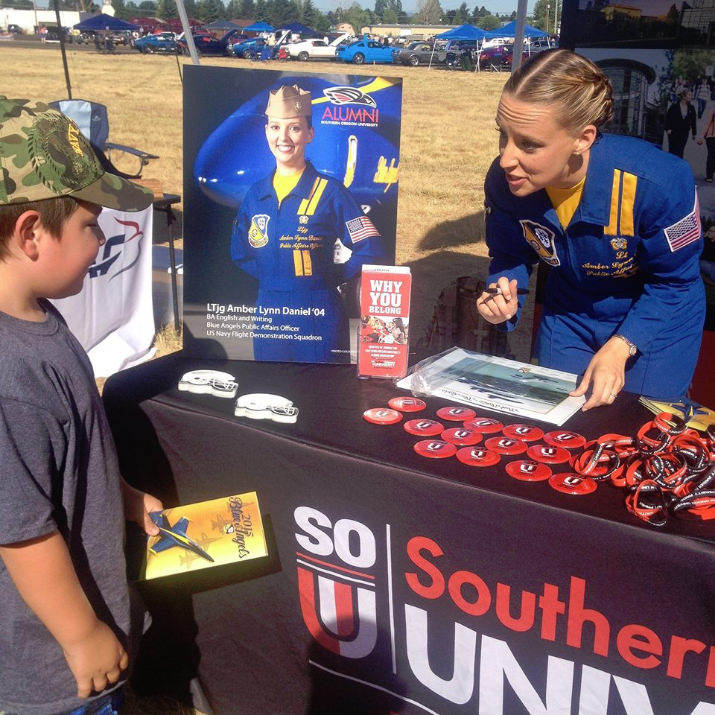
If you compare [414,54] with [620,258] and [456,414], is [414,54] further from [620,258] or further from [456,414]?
[456,414]

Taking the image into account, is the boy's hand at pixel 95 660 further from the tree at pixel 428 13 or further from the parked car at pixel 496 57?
the tree at pixel 428 13

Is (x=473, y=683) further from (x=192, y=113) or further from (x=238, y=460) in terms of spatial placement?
(x=192, y=113)

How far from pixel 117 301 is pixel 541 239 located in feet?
8.73

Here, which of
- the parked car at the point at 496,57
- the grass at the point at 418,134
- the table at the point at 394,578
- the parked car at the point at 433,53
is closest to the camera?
the table at the point at 394,578

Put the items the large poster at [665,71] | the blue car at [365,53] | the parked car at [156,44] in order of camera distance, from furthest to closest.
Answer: the parked car at [156,44], the blue car at [365,53], the large poster at [665,71]

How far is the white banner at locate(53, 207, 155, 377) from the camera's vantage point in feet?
11.5

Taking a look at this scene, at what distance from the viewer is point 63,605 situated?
106 centimetres

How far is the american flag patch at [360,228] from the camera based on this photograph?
5.66 feet

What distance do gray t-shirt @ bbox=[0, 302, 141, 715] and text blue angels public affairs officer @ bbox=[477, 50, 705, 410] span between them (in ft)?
3.04

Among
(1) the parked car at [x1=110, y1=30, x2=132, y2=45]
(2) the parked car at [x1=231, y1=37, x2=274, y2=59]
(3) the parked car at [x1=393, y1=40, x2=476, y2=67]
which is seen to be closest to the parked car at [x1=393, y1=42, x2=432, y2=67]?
(3) the parked car at [x1=393, y1=40, x2=476, y2=67]

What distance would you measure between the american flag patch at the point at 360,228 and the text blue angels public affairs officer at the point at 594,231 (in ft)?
1.02

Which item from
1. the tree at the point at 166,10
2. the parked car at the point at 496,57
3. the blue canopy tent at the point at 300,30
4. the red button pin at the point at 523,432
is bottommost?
the red button pin at the point at 523,432

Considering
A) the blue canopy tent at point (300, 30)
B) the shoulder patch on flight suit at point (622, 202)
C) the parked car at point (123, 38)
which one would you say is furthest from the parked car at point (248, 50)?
the shoulder patch on flight suit at point (622, 202)

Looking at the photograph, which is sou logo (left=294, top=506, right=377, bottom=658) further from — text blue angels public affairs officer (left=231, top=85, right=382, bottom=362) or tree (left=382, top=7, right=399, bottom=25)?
tree (left=382, top=7, right=399, bottom=25)
